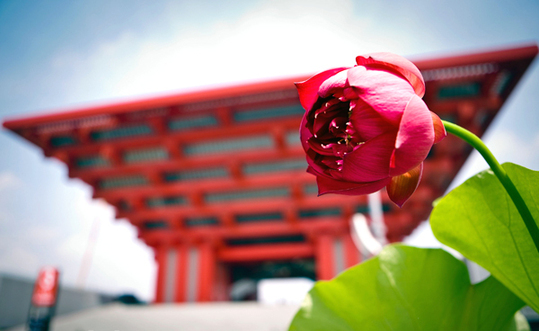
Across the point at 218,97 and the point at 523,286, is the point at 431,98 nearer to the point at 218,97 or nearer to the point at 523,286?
the point at 218,97

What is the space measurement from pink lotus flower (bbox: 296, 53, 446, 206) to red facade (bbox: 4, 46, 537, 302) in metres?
4.56

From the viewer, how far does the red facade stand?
4.91 metres

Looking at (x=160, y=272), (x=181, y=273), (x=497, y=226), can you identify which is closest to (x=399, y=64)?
(x=497, y=226)

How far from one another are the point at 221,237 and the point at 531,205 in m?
7.15

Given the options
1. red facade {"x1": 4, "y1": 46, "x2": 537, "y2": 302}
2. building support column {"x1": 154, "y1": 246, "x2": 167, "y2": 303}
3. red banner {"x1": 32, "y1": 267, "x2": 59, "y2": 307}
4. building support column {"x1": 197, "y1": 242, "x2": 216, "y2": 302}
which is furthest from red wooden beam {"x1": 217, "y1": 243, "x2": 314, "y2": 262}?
red banner {"x1": 32, "y1": 267, "x2": 59, "y2": 307}

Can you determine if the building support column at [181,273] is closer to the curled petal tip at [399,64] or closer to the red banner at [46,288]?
the red banner at [46,288]

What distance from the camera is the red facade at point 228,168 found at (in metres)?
4.91

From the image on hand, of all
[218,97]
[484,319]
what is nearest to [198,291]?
[218,97]

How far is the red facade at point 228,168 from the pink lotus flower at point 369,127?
4.56 meters

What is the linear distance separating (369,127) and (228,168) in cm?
609

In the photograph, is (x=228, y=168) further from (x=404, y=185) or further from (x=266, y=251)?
(x=404, y=185)

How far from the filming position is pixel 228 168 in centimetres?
626

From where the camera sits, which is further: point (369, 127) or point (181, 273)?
point (181, 273)

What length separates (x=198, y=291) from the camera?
6918 millimetres
